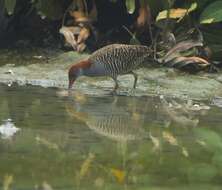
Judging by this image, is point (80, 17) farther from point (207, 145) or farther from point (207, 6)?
point (207, 145)

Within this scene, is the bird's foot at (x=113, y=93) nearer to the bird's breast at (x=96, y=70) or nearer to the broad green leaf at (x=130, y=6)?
the bird's breast at (x=96, y=70)

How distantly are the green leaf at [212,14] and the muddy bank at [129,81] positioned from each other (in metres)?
0.80

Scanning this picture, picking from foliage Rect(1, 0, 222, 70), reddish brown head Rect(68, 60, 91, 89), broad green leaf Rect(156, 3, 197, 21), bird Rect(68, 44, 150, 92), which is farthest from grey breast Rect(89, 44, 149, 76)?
broad green leaf Rect(156, 3, 197, 21)

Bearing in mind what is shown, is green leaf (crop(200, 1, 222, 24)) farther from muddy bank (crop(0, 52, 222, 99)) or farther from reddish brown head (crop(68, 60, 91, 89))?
reddish brown head (crop(68, 60, 91, 89))

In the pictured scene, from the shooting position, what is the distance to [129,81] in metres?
9.60

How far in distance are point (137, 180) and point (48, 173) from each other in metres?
0.57

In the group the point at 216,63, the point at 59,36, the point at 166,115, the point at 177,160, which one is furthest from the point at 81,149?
the point at 59,36

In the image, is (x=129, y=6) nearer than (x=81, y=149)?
No

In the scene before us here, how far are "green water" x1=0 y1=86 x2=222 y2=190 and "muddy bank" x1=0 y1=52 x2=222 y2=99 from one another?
542 mm

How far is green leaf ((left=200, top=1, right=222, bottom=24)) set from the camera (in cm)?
999

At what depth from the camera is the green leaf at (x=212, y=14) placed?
393 inches

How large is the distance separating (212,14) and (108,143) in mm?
4752

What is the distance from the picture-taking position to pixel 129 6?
1027 centimetres

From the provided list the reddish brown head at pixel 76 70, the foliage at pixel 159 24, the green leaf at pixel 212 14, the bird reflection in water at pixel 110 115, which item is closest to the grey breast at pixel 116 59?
the reddish brown head at pixel 76 70
